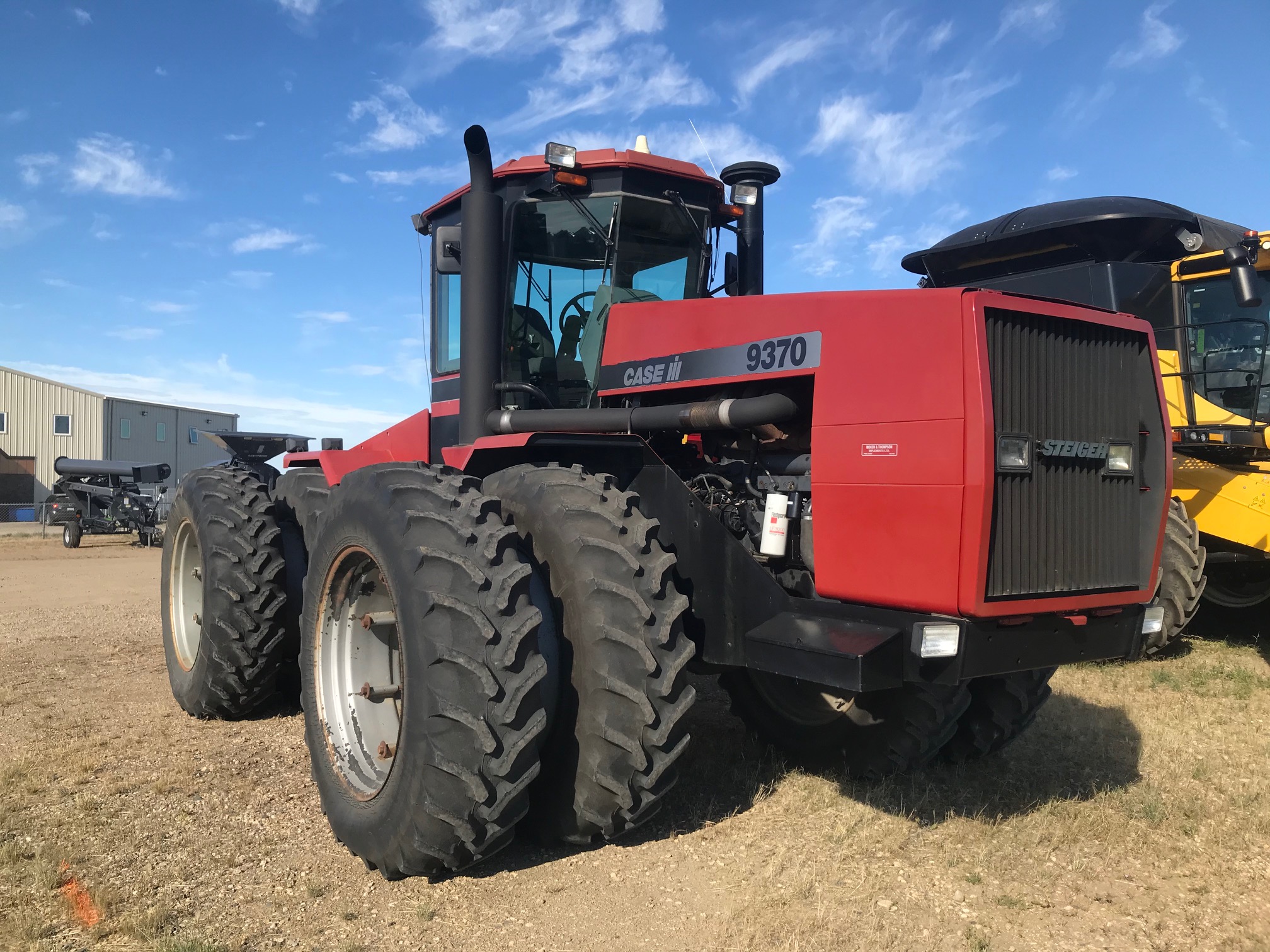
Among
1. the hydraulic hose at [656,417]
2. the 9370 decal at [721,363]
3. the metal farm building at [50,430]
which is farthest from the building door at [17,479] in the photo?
the 9370 decal at [721,363]

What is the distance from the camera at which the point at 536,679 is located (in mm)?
3072

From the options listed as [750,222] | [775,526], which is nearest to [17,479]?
[750,222]

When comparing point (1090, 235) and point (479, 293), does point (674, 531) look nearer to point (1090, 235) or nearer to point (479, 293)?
point (479, 293)

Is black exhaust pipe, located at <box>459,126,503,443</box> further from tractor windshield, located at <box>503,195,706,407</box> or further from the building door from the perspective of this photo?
the building door

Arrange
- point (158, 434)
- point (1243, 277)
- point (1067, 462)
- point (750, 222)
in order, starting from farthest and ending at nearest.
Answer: point (158, 434) < point (1243, 277) < point (750, 222) < point (1067, 462)

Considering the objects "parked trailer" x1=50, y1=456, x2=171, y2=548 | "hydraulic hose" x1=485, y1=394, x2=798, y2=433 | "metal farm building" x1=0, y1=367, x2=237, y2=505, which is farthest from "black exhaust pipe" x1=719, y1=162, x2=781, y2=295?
"metal farm building" x1=0, y1=367, x2=237, y2=505

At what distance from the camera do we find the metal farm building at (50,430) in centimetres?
3709

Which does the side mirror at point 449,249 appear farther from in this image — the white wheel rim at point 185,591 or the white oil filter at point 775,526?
the white wheel rim at point 185,591

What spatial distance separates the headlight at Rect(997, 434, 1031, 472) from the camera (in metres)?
2.97

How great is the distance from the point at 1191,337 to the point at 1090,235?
1.23 metres

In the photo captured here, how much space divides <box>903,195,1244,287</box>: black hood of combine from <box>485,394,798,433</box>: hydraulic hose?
5.98m

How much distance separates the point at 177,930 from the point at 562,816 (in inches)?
50.4

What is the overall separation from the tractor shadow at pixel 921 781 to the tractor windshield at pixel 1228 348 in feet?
12.9

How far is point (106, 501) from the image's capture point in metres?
22.5
